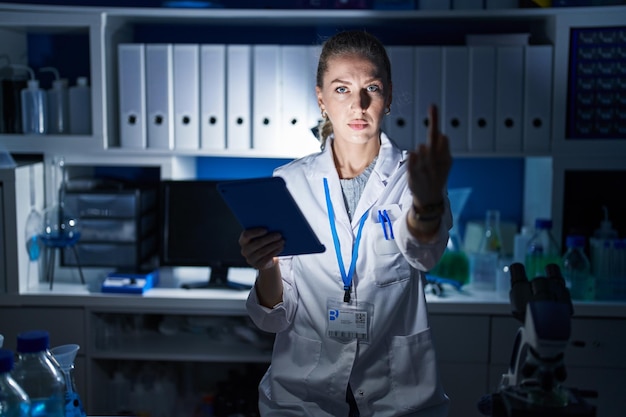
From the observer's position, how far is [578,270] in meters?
2.31

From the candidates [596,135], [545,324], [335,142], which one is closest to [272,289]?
[335,142]

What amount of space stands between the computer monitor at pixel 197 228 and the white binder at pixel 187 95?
0.15 metres

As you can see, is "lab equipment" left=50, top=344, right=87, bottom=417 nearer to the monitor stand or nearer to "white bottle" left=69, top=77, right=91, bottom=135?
the monitor stand

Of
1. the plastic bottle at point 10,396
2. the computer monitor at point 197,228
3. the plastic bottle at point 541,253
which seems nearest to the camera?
the plastic bottle at point 10,396

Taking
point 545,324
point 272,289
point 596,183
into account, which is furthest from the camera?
point 596,183

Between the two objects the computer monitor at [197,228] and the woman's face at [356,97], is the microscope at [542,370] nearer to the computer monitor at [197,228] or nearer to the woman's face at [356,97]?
the woman's face at [356,97]

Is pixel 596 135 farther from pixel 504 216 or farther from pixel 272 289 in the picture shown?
pixel 272 289

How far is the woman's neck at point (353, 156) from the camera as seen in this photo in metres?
1.52

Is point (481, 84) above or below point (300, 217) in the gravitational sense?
above

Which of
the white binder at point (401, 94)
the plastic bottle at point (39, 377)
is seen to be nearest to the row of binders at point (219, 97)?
the white binder at point (401, 94)

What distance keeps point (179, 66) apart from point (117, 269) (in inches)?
29.4

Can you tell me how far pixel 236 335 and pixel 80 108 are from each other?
968 millimetres

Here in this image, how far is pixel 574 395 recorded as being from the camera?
38.9 inches

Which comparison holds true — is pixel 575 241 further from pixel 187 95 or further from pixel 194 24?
pixel 194 24
